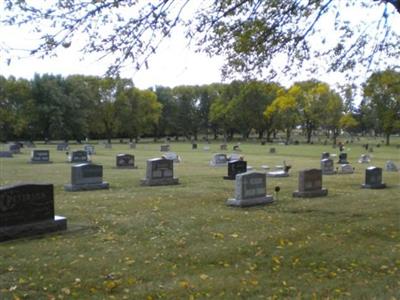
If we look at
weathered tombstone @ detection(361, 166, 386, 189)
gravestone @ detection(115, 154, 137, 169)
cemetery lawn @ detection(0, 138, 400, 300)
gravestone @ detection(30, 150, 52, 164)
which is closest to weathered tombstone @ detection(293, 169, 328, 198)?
cemetery lawn @ detection(0, 138, 400, 300)

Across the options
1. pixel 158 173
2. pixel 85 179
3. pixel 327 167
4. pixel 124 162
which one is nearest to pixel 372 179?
pixel 327 167

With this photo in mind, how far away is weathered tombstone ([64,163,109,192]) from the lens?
58.1 feet

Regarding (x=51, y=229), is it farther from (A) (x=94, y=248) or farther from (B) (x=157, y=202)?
(B) (x=157, y=202)

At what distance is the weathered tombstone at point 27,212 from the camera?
9.66m

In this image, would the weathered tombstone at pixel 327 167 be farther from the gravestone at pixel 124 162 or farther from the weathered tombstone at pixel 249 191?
the weathered tombstone at pixel 249 191

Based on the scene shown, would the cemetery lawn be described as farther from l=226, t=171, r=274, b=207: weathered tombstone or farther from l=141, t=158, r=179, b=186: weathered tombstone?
l=141, t=158, r=179, b=186: weathered tombstone

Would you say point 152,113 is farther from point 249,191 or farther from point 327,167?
point 249,191

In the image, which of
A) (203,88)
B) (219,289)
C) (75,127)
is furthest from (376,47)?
(203,88)

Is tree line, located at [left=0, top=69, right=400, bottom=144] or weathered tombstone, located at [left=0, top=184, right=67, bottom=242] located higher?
tree line, located at [left=0, top=69, right=400, bottom=144]

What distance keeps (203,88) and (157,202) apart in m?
103

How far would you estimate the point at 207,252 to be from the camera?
8.78 metres

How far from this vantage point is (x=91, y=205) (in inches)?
545

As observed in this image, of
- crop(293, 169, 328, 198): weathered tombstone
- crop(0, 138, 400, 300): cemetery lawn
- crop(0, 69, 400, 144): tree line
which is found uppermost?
crop(0, 69, 400, 144): tree line

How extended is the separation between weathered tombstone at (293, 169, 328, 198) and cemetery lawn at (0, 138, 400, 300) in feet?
4.92
